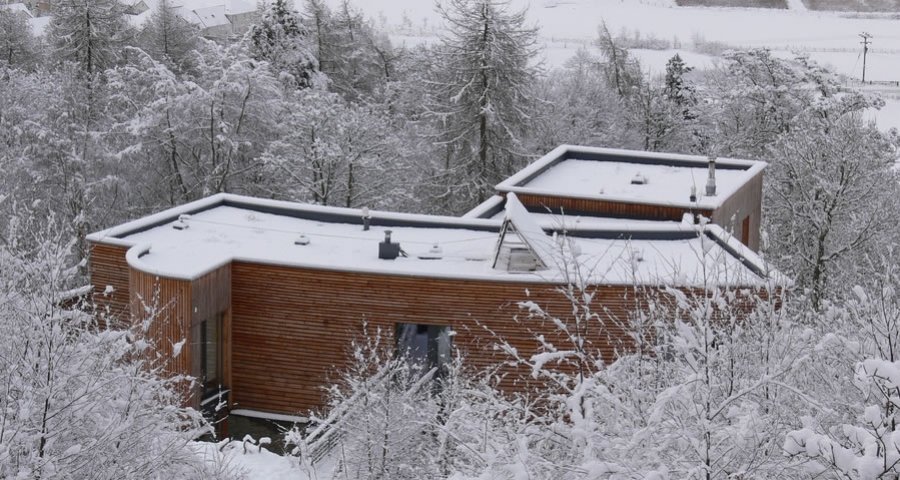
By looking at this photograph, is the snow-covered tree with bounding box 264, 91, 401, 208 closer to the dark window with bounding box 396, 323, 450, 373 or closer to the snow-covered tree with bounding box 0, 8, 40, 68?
the dark window with bounding box 396, 323, 450, 373

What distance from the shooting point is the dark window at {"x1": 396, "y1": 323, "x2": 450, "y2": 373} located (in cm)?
1616

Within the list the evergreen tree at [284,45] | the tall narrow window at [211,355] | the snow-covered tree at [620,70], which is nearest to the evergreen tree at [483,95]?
the evergreen tree at [284,45]

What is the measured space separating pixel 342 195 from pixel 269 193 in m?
2.62

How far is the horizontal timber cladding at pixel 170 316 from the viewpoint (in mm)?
15188

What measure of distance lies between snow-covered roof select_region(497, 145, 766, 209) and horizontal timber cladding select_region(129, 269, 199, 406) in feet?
24.8

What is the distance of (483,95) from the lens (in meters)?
33.2

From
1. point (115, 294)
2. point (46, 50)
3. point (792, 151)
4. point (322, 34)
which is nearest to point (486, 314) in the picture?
point (115, 294)

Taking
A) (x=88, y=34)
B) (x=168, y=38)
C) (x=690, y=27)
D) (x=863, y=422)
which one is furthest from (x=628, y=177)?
(x=690, y=27)

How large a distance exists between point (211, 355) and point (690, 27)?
82443 millimetres

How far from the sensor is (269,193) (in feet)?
111

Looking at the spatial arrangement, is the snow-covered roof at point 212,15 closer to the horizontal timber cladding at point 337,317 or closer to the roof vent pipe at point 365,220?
the roof vent pipe at point 365,220

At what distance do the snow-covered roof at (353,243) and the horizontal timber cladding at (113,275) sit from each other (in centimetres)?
23

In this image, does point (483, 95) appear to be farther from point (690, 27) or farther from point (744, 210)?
point (690, 27)

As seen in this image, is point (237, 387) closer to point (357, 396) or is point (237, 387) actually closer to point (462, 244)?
point (357, 396)
